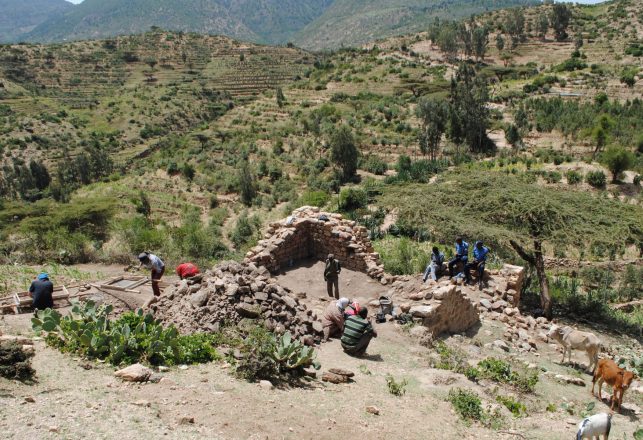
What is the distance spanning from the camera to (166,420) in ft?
18.7

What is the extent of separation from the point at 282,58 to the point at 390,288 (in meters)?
101

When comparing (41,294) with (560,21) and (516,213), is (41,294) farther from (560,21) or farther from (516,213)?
(560,21)

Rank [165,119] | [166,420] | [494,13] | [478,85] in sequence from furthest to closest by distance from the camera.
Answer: [494,13], [165,119], [478,85], [166,420]

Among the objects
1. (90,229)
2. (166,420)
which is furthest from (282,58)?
(166,420)

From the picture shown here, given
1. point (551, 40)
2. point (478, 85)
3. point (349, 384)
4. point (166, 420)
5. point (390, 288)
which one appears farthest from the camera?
point (551, 40)

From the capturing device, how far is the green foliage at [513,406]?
25.6 ft

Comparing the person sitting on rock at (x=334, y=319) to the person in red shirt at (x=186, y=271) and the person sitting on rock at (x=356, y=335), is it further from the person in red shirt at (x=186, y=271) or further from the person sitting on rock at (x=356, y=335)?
the person in red shirt at (x=186, y=271)

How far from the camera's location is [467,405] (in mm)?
7410

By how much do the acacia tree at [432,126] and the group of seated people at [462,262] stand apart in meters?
25.2

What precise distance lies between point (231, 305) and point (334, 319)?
2.12 metres

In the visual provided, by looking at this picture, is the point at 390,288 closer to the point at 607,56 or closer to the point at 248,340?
the point at 248,340

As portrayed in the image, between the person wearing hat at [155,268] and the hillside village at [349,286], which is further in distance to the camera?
the person wearing hat at [155,268]

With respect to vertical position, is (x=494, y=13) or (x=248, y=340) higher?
(x=494, y=13)

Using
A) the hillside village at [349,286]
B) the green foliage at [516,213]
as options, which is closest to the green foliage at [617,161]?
the hillside village at [349,286]
